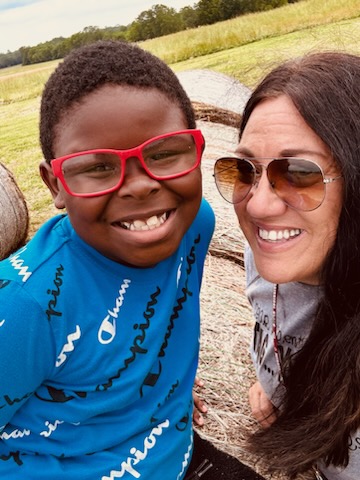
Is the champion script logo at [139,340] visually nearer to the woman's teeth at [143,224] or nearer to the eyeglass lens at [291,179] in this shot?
the woman's teeth at [143,224]

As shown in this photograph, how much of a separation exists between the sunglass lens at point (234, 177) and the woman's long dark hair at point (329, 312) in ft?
0.70

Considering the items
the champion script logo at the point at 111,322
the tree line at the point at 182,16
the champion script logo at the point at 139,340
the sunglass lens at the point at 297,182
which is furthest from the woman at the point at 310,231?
the tree line at the point at 182,16

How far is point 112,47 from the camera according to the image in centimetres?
172

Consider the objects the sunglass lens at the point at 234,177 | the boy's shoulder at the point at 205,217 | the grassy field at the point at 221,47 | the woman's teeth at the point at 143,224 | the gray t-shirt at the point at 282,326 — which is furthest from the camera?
the grassy field at the point at 221,47

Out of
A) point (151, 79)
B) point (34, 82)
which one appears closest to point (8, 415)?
point (151, 79)

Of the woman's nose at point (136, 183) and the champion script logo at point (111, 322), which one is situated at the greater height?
the woman's nose at point (136, 183)

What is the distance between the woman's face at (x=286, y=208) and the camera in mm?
1738

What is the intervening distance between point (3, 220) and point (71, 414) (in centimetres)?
436

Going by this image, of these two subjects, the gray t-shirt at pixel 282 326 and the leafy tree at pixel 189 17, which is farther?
the leafy tree at pixel 189 17

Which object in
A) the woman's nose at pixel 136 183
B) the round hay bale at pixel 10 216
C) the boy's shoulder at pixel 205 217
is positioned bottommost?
the round hay bale at pixel 10 216

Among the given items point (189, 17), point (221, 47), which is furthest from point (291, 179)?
point (189, 17)

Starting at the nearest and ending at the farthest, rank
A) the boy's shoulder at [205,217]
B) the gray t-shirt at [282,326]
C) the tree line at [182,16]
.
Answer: the gray t-shirt at [282,326] < the boy's shoulder at [205,217] < the tree line at [182,16]

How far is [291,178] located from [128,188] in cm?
55

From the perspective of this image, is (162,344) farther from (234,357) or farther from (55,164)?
(234,357)
